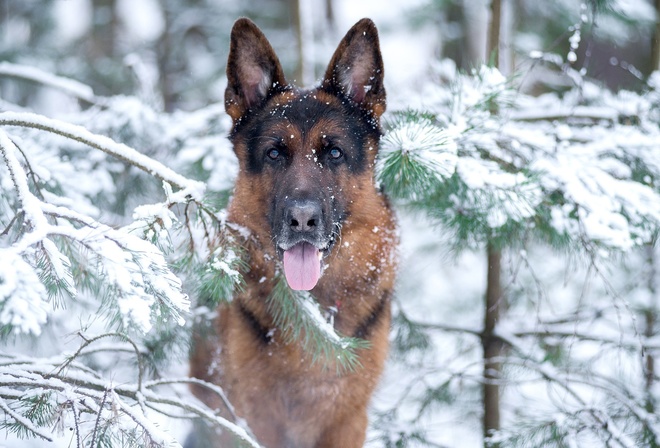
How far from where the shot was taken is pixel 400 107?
14.2ft

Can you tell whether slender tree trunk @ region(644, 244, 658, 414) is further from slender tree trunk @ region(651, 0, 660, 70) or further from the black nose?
the black nose

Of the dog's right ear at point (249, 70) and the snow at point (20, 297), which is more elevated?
the dog's right ear at point (249, 70)

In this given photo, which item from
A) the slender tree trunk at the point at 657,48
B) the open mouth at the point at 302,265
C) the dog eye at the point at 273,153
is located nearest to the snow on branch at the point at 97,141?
the open mouth at the point at 302,265

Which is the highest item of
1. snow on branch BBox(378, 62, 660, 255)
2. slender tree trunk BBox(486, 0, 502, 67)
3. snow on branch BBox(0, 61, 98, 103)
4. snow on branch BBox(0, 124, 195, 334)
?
slender tree trunk BBox(486, 0, 502, 67)

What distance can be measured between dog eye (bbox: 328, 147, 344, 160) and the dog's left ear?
0.36m

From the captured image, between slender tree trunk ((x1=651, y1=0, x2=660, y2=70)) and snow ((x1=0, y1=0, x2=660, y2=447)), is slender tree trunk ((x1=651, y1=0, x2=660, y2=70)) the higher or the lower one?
the higher one

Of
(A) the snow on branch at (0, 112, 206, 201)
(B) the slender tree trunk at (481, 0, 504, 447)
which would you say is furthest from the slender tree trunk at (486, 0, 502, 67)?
(A) the snow on branch at (0, 112, 206, 201)

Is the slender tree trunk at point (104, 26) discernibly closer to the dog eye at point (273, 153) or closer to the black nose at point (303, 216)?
the dog eye at point (273, 153)

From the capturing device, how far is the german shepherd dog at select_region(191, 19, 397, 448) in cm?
347

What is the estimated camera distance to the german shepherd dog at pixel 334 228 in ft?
11.4

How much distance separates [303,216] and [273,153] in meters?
0.73

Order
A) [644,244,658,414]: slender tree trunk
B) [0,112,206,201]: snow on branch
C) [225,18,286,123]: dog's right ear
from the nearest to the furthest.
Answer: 1. [0,112,206,201]: snow on branch
2. [225,18,286,123]: dog's right ear
3. [644,244,658,414]: slender tree trunk

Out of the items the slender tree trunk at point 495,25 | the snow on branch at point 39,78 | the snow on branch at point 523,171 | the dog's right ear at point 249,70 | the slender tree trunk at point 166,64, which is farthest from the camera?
the slender tree trunk at point 166,64

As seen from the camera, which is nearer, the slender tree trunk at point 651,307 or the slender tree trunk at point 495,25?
the slender tree trunk at point 495,25
